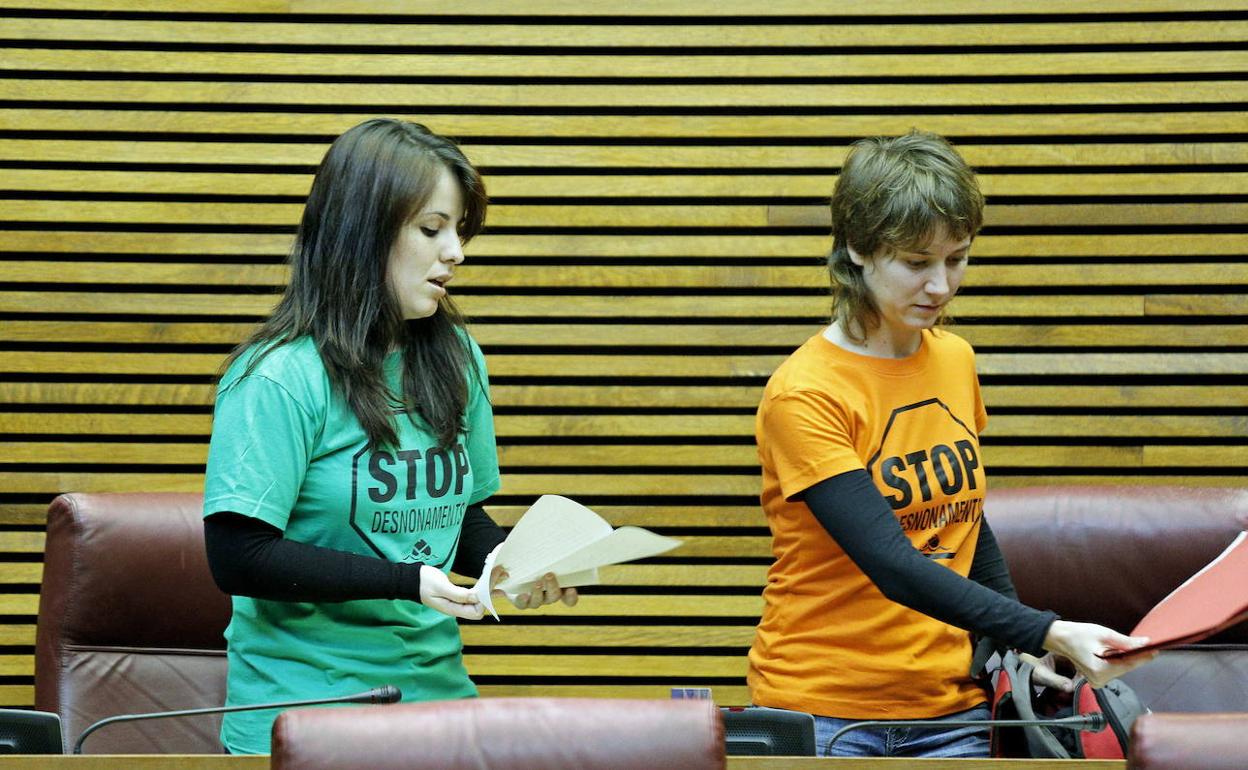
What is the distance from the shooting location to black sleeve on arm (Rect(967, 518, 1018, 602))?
1.98 meters

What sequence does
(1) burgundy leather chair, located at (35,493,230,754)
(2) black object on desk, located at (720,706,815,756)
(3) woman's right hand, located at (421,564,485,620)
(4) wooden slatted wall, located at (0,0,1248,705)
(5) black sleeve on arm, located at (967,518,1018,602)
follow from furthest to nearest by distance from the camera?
(4) wooden slatted wall, located at (0,0,1248,705) < (1) burgundy leather chair, located at (35,493,230,754) < (5) black sleeve on arm, located at (967,518,1018,602) < (3) woman's right hand, located at (421,564,485,620) < (2) black object on desk, located at (720,706,815,756)

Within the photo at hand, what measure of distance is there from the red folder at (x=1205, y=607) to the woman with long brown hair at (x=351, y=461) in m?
0.77

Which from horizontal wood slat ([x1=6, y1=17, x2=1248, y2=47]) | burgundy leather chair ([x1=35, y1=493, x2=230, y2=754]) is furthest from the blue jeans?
horizontal wood slat ([x1=6, y1=17, x2=1248, y2=47])

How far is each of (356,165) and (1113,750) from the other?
1.32 m

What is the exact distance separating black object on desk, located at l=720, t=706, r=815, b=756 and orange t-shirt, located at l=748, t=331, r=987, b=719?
346 mm

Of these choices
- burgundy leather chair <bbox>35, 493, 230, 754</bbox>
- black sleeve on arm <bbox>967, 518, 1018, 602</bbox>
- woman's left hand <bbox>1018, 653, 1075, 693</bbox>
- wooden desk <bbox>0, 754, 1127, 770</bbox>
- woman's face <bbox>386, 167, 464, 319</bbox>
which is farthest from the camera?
burgundy leather chair <bbox>35, 493, 230, 754</bbox>

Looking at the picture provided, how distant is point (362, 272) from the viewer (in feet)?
5.66

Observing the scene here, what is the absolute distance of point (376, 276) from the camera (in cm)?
174

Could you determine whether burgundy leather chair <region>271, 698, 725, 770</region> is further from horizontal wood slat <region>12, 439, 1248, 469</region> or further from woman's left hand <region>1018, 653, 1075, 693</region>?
horizontal wood slat <region>12, 439, 1248, 469</region>

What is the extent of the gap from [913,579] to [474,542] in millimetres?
663

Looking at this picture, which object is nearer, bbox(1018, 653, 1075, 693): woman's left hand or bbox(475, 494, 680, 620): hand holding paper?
bbox(475, 494, 680, 620): hand holding paper

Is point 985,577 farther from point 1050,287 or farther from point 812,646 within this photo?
point 1050,287

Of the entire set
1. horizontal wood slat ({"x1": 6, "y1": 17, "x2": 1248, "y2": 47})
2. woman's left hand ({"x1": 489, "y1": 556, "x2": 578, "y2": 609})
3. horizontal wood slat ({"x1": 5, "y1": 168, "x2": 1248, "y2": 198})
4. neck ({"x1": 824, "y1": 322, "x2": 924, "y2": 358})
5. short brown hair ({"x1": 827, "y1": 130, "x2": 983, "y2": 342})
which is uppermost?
horizontal wood slat ({"x1": 6, "y1": 17, "x2": 1248, "y2": 47})

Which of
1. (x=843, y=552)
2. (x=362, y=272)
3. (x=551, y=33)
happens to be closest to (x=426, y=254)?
(x=362, y=272)
